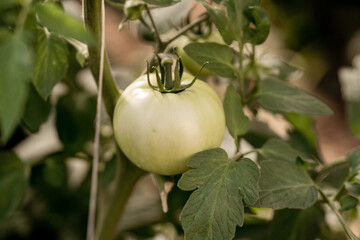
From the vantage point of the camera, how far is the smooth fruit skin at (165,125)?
1.17 feet

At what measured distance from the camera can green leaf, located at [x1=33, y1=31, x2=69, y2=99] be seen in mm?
363

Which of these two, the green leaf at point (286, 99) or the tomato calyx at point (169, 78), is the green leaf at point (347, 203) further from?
the tomato calyx at point (169, 78)

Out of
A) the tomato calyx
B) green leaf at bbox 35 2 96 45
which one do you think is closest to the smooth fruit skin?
the tomato calyx

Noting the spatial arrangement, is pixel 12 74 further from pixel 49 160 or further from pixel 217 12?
pixel 49 160

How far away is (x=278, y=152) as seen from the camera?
0.45 m

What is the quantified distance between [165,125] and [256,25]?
15 centimetres

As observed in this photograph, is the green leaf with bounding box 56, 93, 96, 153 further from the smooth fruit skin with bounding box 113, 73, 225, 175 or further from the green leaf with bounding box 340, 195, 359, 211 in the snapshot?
the green leaf with bounding box 340, 195, 359, 211

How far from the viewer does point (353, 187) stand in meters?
0.44

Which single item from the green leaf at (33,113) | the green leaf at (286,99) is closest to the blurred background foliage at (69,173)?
the green leaf at (33,113)

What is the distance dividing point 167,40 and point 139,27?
14 cm

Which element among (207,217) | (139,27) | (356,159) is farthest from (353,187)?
(139,27)

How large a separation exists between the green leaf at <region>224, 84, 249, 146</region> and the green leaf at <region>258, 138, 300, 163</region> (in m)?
0.03

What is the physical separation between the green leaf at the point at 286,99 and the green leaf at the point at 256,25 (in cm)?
7

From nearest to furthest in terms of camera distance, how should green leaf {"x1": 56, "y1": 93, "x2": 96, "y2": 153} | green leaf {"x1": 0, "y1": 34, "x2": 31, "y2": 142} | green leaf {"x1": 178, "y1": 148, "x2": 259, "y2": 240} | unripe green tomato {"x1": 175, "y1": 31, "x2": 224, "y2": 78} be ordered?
green leaf {"x1": 0, "y1": 34, "x2": 31, "y2": 142}
green leaf {"x1": 178, "y1": 148, "x2": 259, "y2": 240}
unripe green tomato {"x1": 175, "y1": 31, "x2": 224, "y2": 78}
green leaf {"x1": 56, "y1": 93, "x2": 96, "y2": 153}
